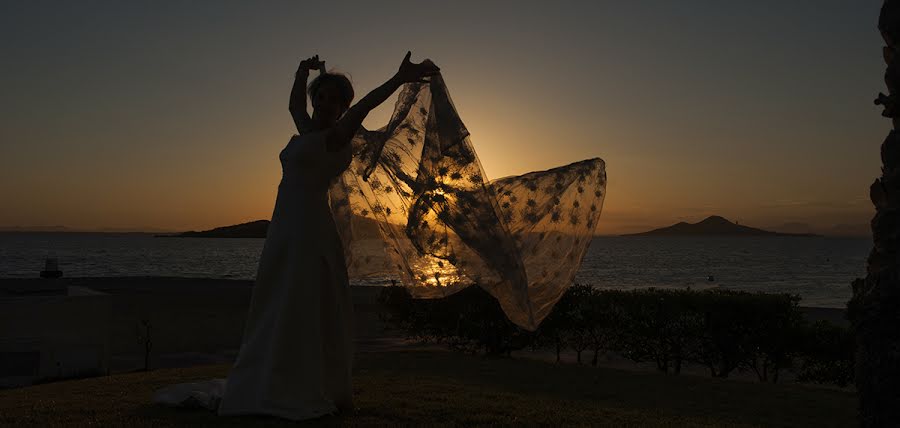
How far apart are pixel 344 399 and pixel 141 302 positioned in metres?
28.8

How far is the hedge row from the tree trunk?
30.7 feet

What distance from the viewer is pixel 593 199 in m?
7.43

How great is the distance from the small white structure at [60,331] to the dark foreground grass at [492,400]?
7.44ft

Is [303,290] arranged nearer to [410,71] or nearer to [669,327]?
[410,71]

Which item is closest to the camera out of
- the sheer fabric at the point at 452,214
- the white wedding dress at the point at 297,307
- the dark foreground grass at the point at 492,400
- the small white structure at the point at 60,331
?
the white wedding dress at the point at 297,307

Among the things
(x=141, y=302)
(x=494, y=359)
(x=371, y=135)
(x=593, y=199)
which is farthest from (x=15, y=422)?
(x=141, y=302)

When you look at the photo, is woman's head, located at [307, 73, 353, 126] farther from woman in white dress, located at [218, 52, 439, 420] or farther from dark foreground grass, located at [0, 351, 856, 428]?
dark foreground grass, located at [0, 351, 856, 428]

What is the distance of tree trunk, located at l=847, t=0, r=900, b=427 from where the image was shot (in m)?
4.16

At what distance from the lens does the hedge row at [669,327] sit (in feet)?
43.4

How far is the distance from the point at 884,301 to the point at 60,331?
11662 mm

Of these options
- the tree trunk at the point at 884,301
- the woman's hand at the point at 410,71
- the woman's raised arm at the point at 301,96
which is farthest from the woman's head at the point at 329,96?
the tree trunk at the point at 884,301

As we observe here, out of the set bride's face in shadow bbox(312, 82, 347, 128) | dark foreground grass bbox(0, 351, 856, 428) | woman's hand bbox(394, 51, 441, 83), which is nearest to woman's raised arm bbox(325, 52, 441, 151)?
woman's hand bbox(394, 51, 441, 83)

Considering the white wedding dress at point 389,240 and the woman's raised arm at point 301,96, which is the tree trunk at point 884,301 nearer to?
the white wedding dress at point 389,240

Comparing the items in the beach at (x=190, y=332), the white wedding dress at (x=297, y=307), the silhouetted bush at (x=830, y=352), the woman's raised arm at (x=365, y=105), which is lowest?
the beach at (x=190, y=332)
